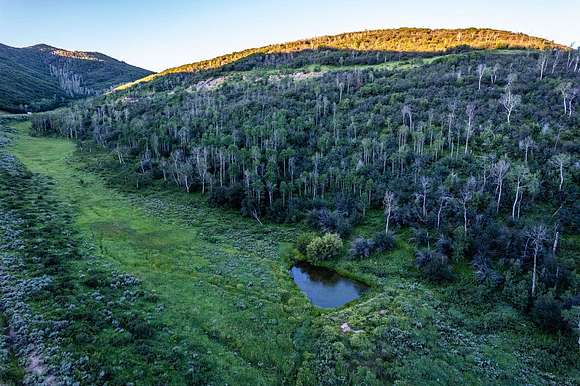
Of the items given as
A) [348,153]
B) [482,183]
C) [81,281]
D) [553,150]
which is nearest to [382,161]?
[348,153]

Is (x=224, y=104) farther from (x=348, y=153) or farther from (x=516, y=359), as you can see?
(x=516, y=359)

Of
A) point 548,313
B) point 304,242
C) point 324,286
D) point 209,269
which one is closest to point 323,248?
point 304,242

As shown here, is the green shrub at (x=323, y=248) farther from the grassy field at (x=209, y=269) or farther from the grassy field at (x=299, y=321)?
the grassy field at (x=209, y=269)

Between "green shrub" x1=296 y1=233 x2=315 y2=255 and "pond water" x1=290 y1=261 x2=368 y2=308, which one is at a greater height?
"green shrub" x1=296 y1=233 x2=315 y2=255

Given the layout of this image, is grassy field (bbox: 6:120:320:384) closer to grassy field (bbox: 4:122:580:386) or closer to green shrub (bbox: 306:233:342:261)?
grassy field (bbox: 4:122:580:386)

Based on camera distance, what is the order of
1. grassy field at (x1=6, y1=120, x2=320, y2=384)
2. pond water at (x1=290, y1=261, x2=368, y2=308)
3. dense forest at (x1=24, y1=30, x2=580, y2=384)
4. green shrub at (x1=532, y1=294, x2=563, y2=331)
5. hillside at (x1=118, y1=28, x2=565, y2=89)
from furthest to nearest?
1. hillside at (x1=118, y1=28, x2=565, y2=89)
2. dense forest at (x1=24, y1=30, x2=580, y2=384)
3. pond water at (x1=290, y1=261, x2=368, y2=308)
4. green shrub at (x1=532, y1=294, x2=563, y2=331)
5. grassy field at (x1=6, y1=120, x2=320, y2=384)

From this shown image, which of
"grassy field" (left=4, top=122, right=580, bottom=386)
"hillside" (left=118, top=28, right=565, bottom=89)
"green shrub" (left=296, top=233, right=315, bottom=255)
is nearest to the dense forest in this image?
"green shrub" (left=296, top=233, right=315, bottom=255)
